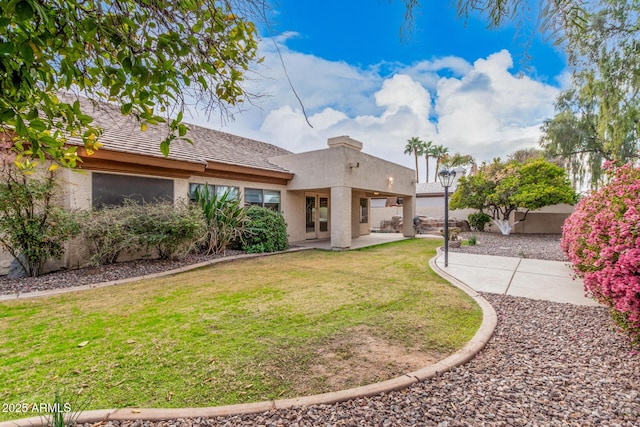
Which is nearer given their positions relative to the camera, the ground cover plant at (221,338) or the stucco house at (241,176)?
the ground cover plant at (221,338)

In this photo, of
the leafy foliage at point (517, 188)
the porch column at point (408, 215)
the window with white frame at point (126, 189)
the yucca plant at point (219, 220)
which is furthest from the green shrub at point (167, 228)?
the leafy foliage at point (517, 188)

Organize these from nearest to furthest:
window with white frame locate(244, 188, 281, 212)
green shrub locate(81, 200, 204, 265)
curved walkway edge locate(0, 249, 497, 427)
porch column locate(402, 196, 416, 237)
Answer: curved walkway edge locate(0, 249, 497, 427) → green shrub locate(81, 200, 204, 265) → window with white frame locate(244, 188, 281, 212) → porch column locate(402, 196, 416, 237)

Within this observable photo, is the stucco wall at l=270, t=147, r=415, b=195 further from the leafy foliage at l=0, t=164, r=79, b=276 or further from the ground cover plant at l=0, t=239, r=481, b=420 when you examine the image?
the leafy foliage at l=0, t=164, r=79, b=276

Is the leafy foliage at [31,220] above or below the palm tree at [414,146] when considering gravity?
below

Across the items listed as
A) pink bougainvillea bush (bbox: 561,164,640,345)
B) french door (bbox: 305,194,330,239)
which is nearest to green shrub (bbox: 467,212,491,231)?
french door (bbox: 305,194,330,239)

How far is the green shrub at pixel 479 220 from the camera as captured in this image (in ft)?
68.0

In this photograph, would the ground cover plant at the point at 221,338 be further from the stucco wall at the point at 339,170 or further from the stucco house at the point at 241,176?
the stucco wall at the point at 339,170

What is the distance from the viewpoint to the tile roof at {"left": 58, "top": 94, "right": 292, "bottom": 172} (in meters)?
8.67

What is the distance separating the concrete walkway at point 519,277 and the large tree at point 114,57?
641cm

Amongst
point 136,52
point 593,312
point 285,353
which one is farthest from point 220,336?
point 593,312

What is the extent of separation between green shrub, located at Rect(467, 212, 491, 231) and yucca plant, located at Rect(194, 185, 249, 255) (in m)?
17.0

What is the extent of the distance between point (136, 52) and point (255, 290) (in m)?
4.88

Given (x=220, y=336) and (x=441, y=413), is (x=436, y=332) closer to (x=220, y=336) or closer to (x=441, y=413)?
(x=441, y=413)

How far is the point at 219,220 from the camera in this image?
10.3m
